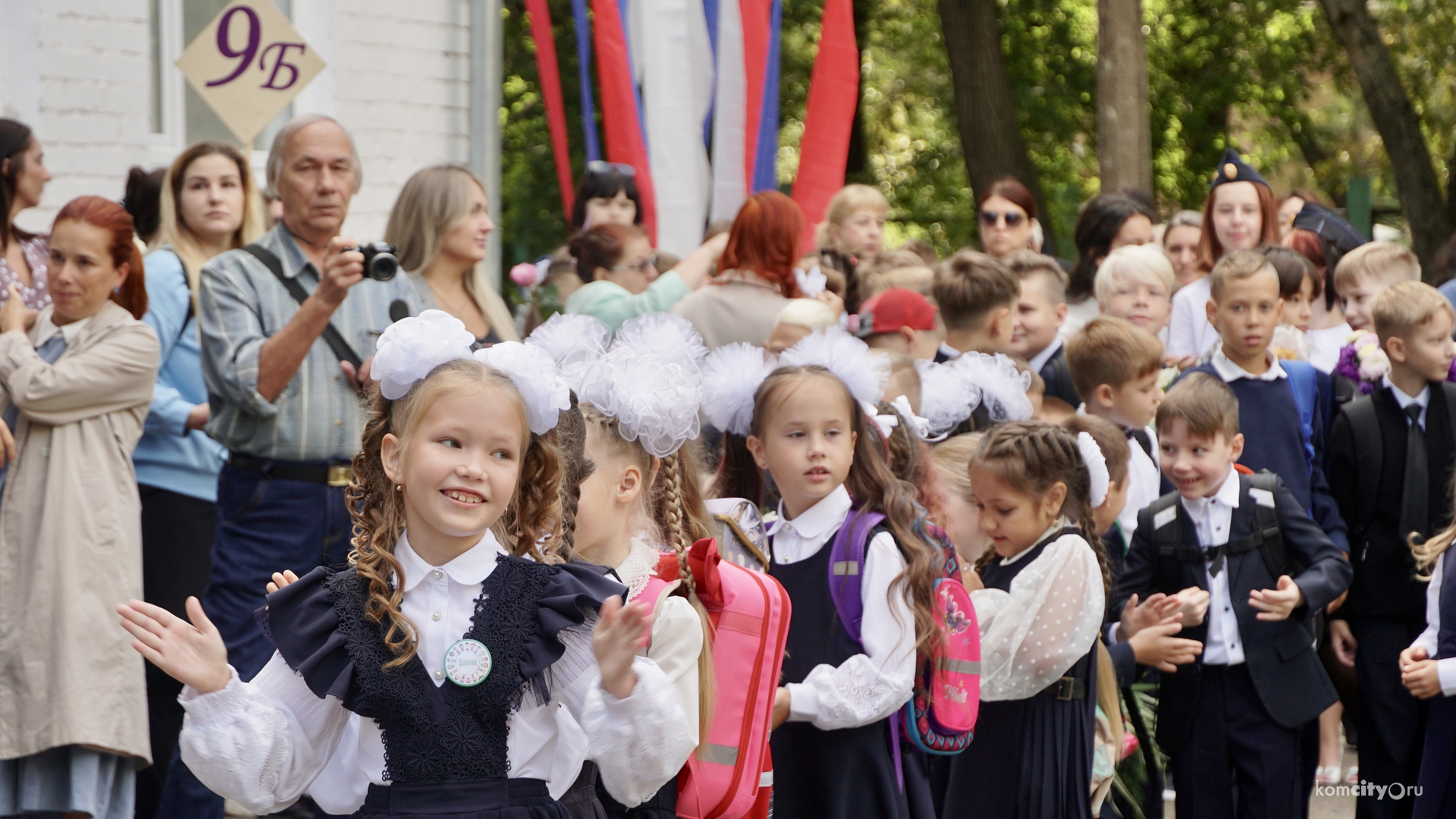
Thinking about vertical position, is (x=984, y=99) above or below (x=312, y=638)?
above

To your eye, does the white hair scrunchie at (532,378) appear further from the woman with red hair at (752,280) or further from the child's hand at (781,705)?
the woman with red hair at (752,280)

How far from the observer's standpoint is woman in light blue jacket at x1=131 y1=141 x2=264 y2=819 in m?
5.21

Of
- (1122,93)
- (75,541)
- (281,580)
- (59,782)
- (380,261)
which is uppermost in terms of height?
(1122,93)

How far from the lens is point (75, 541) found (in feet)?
15.6

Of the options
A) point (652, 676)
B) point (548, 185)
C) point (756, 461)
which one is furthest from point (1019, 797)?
point (548, 185)

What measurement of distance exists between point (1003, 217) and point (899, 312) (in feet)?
8.46

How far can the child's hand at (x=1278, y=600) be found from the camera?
459cm

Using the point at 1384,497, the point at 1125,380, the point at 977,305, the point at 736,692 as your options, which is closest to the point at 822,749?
the point at 736,692

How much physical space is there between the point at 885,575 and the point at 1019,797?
825 millimetres

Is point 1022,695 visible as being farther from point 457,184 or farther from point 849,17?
point 849,17

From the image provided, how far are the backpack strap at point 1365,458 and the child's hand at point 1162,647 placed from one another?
58.9 inches

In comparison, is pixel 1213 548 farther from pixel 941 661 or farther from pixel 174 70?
pixel 174 70

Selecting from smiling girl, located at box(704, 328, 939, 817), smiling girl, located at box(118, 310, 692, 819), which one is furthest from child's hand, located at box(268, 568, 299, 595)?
smiling girl, located at box(704, 328, 939, 817)

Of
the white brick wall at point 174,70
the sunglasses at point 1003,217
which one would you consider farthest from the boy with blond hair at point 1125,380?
the white brick wall at point 174,70
